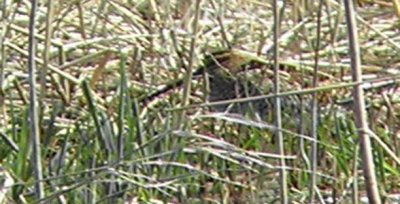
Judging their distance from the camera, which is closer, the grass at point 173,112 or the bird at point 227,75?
the grass at point 173,112

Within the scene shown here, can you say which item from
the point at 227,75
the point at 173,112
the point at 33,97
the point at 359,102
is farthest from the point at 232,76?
the point at 359,102

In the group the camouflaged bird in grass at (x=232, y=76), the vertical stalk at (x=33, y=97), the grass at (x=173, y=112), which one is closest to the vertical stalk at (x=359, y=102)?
the grass at (x=173, y=112)

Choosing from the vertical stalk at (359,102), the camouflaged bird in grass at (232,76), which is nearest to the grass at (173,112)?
the camouflaged bird in grass at (232,76)

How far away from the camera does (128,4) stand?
2.83 meters

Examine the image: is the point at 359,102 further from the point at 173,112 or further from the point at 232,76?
the point at 232,76

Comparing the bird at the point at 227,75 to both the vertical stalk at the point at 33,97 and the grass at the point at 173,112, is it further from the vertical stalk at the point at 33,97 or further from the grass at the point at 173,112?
the vertical stalk at the point at 33,97

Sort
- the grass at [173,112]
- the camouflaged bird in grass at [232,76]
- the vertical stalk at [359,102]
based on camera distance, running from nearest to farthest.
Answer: the vertical stalk at [359,102] < the grass at [173,112] < the camouflaged bird in grass at [232,76]

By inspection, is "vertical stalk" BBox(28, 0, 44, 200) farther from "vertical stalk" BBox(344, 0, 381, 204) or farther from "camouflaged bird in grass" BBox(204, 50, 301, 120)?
"camouflaged bird in grass" BBox(204, 50, 301, 120)

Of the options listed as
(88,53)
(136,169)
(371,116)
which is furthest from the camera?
(88,53)

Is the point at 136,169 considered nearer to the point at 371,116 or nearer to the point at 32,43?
the point at 32,43

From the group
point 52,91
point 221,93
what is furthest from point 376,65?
point 52,91

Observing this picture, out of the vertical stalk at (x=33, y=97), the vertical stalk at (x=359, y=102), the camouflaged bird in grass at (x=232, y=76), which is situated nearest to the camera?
the vertical stalk at (x=359, y=102)

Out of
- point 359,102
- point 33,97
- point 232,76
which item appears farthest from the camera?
point 232,76

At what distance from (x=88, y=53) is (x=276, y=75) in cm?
134
